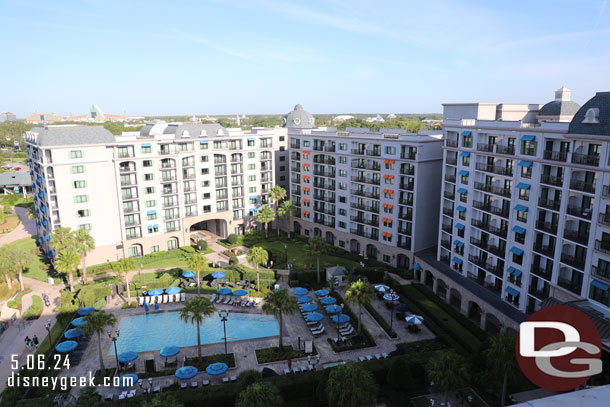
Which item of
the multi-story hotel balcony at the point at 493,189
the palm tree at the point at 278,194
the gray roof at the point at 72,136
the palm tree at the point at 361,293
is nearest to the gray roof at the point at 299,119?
the palm tree at the point at 278,194

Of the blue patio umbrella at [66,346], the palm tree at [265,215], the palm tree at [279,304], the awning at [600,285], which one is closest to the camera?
the awning at [600,285]

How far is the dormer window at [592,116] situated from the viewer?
41.4 m

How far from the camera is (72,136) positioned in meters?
71.0

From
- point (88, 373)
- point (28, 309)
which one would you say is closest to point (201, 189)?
point (28, 309)

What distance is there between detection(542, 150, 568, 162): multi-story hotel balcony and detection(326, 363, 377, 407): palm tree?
30927 mm

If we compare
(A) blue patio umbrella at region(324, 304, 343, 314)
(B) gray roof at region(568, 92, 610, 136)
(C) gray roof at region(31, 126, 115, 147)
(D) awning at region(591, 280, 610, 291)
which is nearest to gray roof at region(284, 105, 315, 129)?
(C) gray roof at region(31, 126, 115, 147)

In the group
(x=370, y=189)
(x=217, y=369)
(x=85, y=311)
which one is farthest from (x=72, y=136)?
(x=370, y=189)

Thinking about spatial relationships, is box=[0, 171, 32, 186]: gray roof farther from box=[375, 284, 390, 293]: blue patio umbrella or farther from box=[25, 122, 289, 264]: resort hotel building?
box=[375, 284, 390, 293]: blue patio umbrella

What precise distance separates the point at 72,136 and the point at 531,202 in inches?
2755

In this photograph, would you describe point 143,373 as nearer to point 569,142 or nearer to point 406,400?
point 406,400

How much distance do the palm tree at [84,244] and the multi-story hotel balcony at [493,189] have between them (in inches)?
2374

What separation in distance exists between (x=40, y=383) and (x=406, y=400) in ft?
122

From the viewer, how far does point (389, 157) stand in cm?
7212

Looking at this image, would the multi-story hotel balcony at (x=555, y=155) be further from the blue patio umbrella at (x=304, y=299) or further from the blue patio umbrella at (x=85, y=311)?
the blue patio umbrella at (x=85, y=311)
